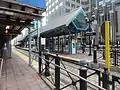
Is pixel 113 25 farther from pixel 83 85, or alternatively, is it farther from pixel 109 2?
pixel 83 85

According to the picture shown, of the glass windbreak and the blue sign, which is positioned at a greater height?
the glass windbreak

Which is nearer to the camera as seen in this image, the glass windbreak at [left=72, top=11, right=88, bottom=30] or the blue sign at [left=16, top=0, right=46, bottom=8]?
the blue sign at [left=16, top=0, right=46, bottom=8]

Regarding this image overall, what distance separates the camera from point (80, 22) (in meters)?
16.8

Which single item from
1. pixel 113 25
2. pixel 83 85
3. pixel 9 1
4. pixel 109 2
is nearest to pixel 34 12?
pixel 9 1

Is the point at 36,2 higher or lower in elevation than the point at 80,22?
lower

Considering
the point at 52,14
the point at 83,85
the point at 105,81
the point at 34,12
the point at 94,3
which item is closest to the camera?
the point at 105,81

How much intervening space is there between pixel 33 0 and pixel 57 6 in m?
67.8

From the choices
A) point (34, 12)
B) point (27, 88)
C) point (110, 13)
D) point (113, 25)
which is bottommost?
point (27, 88)

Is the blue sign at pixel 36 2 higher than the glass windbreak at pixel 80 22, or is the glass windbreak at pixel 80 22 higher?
the glass windbreak at pixel 80 22

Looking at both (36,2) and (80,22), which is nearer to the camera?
(36,2)

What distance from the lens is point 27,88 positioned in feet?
16.1

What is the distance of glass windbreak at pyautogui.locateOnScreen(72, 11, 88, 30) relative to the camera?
53.8ft

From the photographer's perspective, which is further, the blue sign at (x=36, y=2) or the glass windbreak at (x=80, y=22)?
the glass windbreak at (x=80, y=22)

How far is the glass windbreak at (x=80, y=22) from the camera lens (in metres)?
16.4
